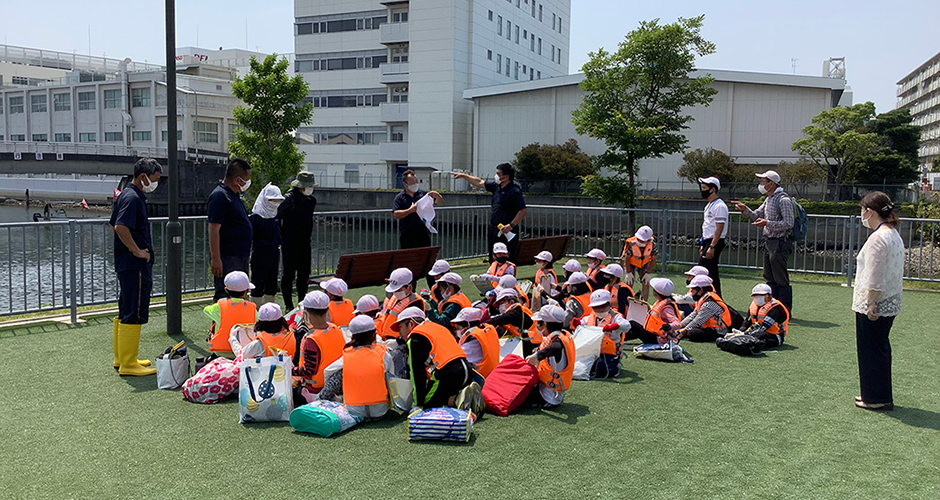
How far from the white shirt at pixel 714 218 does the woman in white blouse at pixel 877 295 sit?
3.44m

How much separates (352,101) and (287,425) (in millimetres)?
56068

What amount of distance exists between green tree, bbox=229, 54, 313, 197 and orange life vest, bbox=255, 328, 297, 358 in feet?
59.4

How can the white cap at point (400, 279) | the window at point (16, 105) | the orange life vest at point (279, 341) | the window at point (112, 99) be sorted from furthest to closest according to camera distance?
the window at point (16, 105)
the window at point (112, 99)
the white cap at point (400, 279)
the orange life vest at point (279, 341)

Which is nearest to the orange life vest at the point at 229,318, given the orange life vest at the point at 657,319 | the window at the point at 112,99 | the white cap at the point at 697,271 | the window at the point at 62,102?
the orange life vest at the point at 657,319

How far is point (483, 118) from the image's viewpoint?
51.5 meters

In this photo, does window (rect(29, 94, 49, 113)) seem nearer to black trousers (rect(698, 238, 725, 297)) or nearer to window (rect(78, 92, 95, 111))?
window (rect(78, 92, 95, 111))

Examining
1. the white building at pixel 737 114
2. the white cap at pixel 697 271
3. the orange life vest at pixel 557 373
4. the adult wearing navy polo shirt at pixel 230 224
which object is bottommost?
the orange life vest at pixel 557 373

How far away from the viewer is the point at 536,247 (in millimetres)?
12188

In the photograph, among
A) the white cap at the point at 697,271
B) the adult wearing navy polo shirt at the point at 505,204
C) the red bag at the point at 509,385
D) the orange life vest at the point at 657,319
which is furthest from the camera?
the adult wearing navy polo shirt at the point at 505,204

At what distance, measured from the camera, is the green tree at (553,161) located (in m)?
44.8

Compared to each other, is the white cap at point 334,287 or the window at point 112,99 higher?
the window at point 112,99

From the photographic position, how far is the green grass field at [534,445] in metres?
4.21

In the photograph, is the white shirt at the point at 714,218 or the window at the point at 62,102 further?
the window at the point at 62,102

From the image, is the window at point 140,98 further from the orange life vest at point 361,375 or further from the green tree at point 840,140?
the orange life vest at point 361,375
